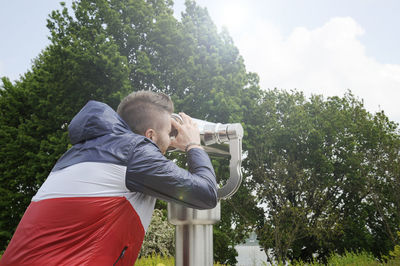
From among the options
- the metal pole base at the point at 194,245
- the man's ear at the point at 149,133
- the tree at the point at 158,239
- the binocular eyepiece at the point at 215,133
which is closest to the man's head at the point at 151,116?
the man's ear at the point at 149,133

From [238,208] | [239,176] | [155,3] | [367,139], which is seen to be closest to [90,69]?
[155,3]

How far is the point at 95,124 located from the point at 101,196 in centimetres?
30

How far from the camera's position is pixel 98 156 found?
137 cm

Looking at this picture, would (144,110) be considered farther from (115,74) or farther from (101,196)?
(115,74)

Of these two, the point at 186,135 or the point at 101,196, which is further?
the point at 186,135

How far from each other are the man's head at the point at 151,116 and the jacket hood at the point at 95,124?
11cm

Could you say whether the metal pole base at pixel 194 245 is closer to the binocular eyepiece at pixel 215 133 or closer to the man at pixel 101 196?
the man at pixel 101 196

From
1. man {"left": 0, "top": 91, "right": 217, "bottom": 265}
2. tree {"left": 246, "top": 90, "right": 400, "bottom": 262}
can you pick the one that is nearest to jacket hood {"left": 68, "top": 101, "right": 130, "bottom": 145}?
man {"left": 0, "top": 91, "right": 217, "bottom": 265}

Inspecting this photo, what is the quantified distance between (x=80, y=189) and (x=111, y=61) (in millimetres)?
12776

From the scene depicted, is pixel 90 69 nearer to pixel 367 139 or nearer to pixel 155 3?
pixel 155 3

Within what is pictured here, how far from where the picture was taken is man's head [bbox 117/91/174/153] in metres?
1.59

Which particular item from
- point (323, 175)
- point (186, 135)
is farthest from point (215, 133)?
point (323, 175)

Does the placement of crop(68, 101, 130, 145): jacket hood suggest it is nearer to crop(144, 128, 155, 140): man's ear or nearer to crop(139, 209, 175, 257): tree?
crop(144, 128, 155, 140): man's ear

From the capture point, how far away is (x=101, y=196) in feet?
4.35
